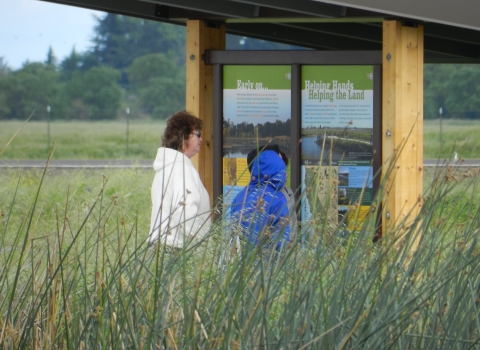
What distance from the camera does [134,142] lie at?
32.0 metres

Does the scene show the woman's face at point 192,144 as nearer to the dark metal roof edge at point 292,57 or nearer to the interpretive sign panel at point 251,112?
the interpretive sign panel at point 251,112

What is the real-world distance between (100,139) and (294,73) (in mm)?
26851

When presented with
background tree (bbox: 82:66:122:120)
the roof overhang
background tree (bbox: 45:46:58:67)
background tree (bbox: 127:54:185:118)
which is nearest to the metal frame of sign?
the roof overhang

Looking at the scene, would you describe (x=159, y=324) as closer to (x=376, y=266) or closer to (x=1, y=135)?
(x=376, y=266)

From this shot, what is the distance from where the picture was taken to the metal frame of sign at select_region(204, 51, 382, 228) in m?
6.53

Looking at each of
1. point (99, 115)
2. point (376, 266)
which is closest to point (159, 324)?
point (376, 266)

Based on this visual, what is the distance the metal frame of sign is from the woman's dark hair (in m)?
1.59

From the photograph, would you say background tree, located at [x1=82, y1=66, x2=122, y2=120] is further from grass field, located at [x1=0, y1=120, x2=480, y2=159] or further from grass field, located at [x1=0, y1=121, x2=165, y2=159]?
grass field, located at [x1=0, y1=120, x2=480, y2=159]

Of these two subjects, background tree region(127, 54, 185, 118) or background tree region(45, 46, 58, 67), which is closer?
background tree region(127, 54, 185, 118)

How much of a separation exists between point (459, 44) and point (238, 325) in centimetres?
766

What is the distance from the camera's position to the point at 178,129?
4.98m

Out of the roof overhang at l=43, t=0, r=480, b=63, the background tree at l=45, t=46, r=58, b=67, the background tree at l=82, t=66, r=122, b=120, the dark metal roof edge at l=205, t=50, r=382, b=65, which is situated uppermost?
the background tree at l=45, t=46, r=58, b=67

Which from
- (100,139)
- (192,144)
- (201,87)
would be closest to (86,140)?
(100,139)

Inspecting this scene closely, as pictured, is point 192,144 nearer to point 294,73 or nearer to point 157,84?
point 294,73
